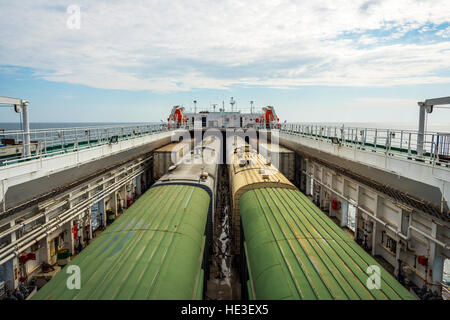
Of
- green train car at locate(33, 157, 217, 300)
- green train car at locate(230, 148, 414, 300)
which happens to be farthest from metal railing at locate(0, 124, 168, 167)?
green train car at locate(230, 148, 414, 300)

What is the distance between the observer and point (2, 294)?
306 inches

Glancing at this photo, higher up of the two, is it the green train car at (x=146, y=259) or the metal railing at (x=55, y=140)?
the metal railing at (x=55, y=140)

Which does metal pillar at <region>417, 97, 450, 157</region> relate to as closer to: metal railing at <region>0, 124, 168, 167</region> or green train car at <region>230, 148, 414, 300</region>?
green train car at <region>230, 148, 414, 300</region>

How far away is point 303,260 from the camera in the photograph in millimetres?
5426

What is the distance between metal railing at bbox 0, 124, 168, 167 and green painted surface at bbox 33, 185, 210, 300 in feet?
10.4

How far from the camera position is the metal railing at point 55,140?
305 inches

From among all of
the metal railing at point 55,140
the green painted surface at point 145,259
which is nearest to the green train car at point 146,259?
the green painted surface at point 145,259
